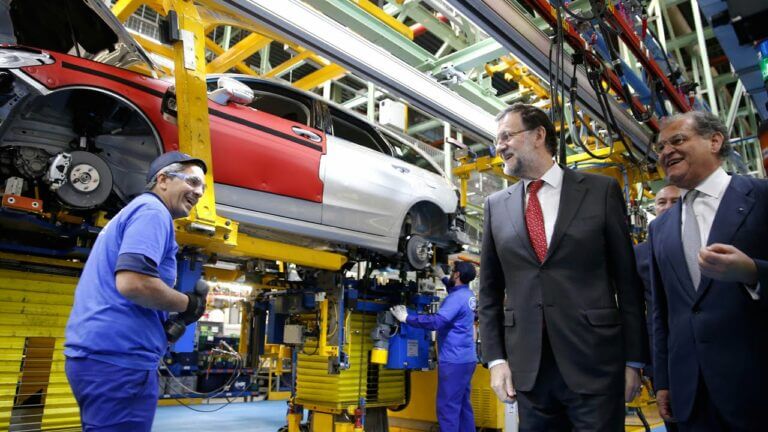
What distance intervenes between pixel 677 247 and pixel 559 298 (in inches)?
21.9

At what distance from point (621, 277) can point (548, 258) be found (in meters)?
0.25

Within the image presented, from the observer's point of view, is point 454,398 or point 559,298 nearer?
point 559,298

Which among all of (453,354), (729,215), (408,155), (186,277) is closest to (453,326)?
(453,354)

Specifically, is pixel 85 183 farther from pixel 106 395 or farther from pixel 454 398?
pixel 454 398

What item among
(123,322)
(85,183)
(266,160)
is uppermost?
(266,160)

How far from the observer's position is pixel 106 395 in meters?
1.82

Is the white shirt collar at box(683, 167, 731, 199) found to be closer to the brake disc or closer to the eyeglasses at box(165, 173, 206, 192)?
the eyeglasses at box(165, 173, 206, 192)

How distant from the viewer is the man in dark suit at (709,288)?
1595 mm

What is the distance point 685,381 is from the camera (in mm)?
1761

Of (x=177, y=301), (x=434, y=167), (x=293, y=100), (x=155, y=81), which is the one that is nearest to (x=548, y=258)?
(x=177, y=301)

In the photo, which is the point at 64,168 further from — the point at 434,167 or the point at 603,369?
the point at 434,167

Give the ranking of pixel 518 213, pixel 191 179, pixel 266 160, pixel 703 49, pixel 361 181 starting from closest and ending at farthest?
pixel 518 213 < pixel 191 179 < pixel 266 160 < pixel 361 181 < pixel 703 49

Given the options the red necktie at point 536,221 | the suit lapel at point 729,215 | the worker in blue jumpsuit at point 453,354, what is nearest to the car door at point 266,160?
the worker in blue jumpsuit at point 453,354

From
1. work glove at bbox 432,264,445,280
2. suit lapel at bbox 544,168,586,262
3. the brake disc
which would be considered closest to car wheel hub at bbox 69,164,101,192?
the brake disc
